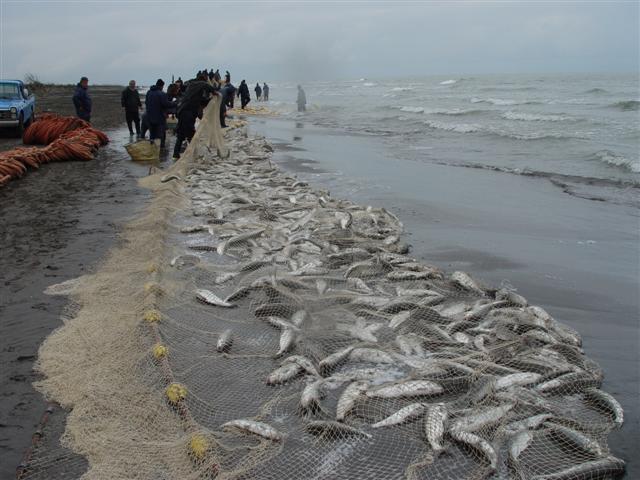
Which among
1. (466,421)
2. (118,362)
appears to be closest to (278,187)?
(118,362)

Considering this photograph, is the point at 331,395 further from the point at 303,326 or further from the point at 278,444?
the point at 303,326

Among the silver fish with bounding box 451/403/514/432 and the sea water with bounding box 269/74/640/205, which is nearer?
the silver fish with bounding box 451/403/514/432

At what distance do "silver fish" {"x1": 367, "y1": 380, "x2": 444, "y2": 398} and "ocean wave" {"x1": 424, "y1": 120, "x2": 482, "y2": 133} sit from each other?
26.8 meters

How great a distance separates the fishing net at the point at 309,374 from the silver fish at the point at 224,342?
0.7 inches

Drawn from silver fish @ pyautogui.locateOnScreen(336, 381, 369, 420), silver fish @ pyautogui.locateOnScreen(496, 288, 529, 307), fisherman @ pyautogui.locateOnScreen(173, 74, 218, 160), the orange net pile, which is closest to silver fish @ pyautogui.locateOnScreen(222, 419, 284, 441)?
silver fish @ pyautogui.locateOnScreen(336, 381, 369, 420)

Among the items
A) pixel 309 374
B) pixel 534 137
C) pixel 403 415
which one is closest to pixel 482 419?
pixel 403 415

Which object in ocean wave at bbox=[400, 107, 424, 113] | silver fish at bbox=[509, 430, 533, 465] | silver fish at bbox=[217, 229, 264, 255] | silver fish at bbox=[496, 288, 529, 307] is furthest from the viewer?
ocean wave at bbox=[400, 107, 424, 113]

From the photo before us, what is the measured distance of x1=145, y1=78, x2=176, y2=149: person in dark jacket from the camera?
16250 mm

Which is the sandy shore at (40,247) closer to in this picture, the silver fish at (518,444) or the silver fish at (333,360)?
the silver fish at (333,360)

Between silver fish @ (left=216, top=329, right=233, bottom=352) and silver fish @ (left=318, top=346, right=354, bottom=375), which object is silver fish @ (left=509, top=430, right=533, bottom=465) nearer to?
silver fish @ (left=318, top=346, right=354, bottom=375)

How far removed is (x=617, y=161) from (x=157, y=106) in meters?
15.0

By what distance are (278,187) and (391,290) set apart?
6.56 metres

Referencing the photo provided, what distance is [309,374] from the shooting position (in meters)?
4.88

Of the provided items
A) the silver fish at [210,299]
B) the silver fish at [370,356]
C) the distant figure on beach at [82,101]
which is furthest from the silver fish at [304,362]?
the distant figure on beach at [82,101]
